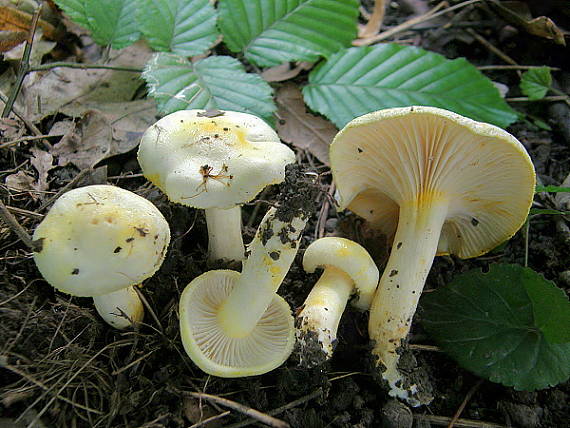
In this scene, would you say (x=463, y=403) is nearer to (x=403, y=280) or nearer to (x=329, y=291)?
(x=403, y=280)

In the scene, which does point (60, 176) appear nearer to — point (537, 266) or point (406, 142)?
point (406, 142)

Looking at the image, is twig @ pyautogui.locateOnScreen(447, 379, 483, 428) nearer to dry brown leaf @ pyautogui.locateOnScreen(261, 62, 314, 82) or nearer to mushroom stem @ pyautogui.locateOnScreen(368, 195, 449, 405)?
mushroom stem @ pyautogui.locateOnScreen(368, 195, 449, 405)

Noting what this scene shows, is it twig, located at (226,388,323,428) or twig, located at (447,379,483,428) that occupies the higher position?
twig, located at (226,388,323,428)

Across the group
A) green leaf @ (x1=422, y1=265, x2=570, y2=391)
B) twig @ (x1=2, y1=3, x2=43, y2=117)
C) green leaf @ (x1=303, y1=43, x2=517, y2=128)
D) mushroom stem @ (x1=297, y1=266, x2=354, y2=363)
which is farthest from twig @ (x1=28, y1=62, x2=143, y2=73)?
green leaf @ (x1=422, y1=265, x2=570, y2=391)

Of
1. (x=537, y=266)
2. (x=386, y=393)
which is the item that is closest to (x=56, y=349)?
(x=386, y=393)

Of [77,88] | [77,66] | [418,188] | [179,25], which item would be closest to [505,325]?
[418,188]

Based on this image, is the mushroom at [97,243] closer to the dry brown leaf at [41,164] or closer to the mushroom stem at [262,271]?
the mushroom stem at [262,271]

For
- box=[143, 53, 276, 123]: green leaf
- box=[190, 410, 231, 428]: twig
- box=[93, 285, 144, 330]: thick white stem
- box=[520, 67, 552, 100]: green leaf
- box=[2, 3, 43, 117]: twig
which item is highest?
box=[2, 3, 43, 117]: twig
